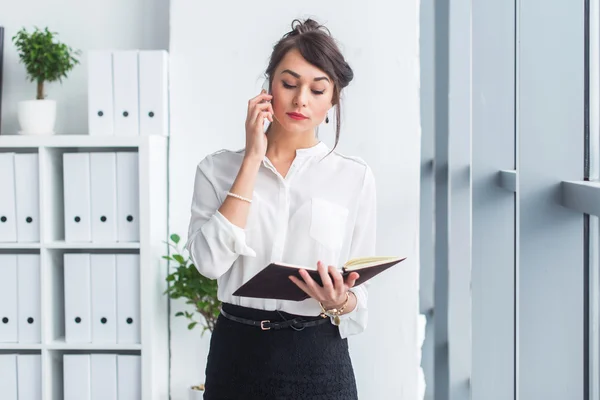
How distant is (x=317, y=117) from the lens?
Result: 71.1 inches

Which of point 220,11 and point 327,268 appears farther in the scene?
point 220,11

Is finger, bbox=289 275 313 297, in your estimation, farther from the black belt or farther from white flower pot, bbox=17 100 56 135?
white flower pot, bbox=17 100 56 135

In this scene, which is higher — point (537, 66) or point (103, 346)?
point (537, 66)

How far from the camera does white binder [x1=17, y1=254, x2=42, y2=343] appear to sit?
3027 millimetres

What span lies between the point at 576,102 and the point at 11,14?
8.44ft

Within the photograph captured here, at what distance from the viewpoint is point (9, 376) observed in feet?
10.0

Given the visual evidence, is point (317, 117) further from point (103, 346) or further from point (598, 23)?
point (103, 346)

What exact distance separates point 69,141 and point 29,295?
0.63m

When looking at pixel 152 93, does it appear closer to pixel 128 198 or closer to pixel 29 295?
pixel 128 198

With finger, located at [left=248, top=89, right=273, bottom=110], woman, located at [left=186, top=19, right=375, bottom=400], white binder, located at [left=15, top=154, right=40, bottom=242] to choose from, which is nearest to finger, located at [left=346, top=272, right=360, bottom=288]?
woman, located at [left=186, top=19, right=375, bottom=400]

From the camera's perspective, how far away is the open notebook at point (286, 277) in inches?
60.4

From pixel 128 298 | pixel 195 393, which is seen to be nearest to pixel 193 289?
pixel 128 298

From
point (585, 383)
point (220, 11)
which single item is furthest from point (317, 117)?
point (220, 11)

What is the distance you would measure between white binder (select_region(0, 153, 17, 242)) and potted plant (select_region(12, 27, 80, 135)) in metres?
0.14
